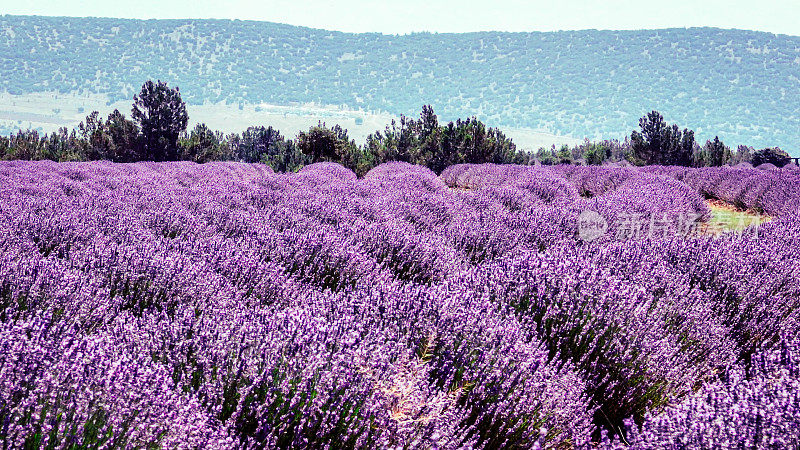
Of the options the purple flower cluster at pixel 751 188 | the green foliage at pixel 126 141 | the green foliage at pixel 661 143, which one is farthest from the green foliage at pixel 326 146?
the green foliage at pixel 661 143

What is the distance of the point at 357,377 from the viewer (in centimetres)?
177

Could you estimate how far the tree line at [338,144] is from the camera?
20.4m

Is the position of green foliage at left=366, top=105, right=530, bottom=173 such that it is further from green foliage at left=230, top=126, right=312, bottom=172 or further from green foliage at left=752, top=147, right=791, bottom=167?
green foliage at left=752, top=147, right=791, bottom=167

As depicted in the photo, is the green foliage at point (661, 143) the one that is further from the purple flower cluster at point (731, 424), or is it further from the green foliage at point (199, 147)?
the purple flower cluster at point (731, 424)

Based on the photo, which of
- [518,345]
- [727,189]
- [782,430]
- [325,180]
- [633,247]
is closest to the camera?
[782,430]

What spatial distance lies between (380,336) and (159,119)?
30.6m

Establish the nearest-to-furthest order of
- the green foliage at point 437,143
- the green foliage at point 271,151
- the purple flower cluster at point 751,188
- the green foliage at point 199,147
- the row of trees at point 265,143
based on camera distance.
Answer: the purple flower cluster at point 751,188 → the green foliage at point 437,143 → the row of trees at point 265,143 → the green foliage at point 271,151 → the green foliage at point 199,147

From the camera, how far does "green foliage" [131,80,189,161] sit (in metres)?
29.2

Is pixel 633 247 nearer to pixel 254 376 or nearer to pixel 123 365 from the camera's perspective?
pixel 254 376

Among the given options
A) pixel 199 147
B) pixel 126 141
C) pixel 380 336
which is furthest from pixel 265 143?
pixel 380 336

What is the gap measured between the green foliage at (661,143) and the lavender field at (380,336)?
2342 centimetres

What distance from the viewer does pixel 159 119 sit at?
29500mm

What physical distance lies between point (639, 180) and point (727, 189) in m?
2.12

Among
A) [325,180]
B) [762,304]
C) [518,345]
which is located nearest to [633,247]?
[762,304]
